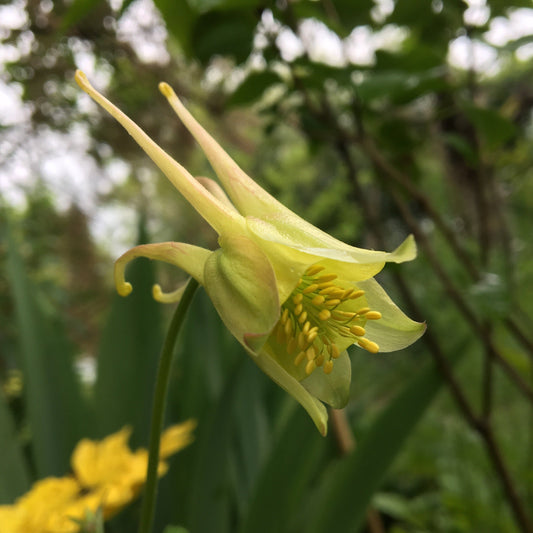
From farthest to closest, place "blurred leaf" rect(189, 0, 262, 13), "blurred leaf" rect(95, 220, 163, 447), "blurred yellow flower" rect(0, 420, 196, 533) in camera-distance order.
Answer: "blurred leaf" rect(95, 220, 163, 447) < "blurred leaf" rect(189, 0, 262, 13) < "blurred yellow flower" rect(0, 420, 196, 533)

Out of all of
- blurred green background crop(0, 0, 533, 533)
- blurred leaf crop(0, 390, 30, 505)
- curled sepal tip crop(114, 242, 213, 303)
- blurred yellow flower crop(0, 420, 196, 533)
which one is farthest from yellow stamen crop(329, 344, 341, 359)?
blurred leaf crop(0, 390, 30, 505)

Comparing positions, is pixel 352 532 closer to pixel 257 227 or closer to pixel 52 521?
pixel 52 521

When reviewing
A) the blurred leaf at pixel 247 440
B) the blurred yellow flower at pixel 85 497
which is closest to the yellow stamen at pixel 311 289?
the blurred yellow flower at pixel 85 497

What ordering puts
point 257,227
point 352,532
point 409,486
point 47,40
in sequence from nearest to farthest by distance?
point 257,227 < point 352,532 < point 47,40 < point 409,486

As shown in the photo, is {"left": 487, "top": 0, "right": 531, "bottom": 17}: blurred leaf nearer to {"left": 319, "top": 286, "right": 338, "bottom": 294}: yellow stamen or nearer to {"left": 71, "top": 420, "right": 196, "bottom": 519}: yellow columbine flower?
{"left": 319, "top": 286, "right": 338, "bottom": 294}: yellow stamen

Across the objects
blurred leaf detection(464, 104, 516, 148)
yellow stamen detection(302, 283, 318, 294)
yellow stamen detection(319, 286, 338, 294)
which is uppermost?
blurred leaf detection(464, 104, 516, 148)

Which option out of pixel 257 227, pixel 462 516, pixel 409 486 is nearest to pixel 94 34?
pixel 257 227
